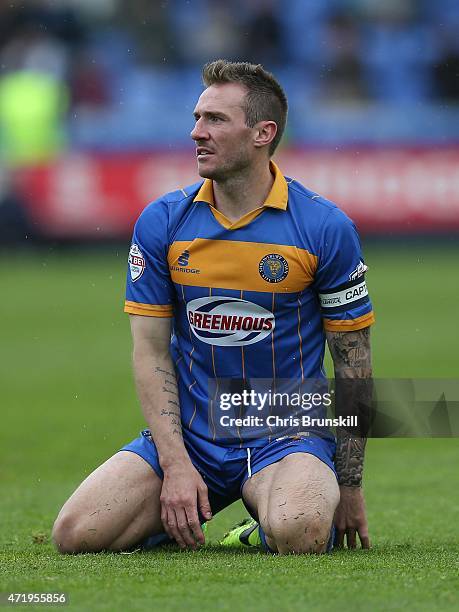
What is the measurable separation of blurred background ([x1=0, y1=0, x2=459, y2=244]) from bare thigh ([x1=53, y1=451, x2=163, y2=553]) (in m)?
13.3

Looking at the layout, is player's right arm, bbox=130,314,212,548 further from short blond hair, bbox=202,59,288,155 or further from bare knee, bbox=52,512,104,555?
short blond hair, bbox=202,59,288,155

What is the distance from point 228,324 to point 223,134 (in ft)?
2.44

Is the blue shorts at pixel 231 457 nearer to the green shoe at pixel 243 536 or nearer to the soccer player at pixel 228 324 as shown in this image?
the soccer player at pixel 228 324

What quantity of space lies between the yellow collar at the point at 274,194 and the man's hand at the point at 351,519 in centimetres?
114

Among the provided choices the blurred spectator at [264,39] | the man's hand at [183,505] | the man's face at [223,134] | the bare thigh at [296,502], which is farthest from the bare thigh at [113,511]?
the blurred spectator at [264,39]

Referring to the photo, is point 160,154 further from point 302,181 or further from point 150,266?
point 150,266

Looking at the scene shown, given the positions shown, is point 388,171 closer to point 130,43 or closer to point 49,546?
point 130,43

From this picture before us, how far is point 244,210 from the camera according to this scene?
5562 mm

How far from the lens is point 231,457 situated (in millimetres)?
5512

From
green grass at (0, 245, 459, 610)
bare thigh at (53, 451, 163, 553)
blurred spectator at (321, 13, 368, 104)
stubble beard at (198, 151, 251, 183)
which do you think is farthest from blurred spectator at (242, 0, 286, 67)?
bare thigh at (53, 451, 163, 553)

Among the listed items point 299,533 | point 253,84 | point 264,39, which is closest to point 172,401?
point 299,533

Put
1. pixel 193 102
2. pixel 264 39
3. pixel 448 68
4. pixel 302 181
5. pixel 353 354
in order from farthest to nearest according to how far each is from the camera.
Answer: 1. pixel 264 39
2. pixel 448 68
3. pixel 193 102
4. pixel 302 181
5. pixel 353 354

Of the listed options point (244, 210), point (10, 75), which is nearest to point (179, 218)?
point (244, 210)

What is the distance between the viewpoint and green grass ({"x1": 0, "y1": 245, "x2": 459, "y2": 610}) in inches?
175
